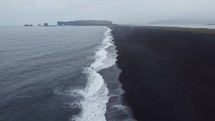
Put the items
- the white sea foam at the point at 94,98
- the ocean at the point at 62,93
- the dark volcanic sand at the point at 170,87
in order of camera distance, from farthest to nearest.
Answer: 1. the ocean at the point at 62,93
2. the white sea foam at the point at 94,98
3. the dark volcanic sand at the point at 170,87

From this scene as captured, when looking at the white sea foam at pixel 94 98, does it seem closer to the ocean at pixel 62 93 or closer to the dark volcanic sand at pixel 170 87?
the ocean at pixel 62 93

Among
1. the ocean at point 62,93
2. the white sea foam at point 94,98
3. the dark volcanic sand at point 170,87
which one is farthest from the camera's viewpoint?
the ocean at point 62,93

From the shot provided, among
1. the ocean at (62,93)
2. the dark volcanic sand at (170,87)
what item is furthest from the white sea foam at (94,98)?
the dark volcanic sand at (170,87)

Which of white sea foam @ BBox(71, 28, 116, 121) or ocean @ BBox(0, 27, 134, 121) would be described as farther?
ocean @ BBox(0, 27, 134, 121)

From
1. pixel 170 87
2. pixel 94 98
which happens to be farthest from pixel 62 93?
pixel 170 87

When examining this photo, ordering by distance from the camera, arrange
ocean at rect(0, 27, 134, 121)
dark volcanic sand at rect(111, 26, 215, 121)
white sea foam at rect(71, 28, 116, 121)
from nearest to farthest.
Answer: dark volcanic sand at rect(111, 26, 215, 121)
white sea foam at rect(71, 28, 116, 121)
ocean at rect(0, 27, 134, 121)

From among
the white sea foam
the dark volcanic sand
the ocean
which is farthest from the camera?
the ocean

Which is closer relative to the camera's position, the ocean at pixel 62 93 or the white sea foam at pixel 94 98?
the white sea foam at pixel 94 98

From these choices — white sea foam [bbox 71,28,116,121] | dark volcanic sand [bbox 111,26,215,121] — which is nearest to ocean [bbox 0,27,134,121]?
white sea foam [bbox 71,28,116,121]

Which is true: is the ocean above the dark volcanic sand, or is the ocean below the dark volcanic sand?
below

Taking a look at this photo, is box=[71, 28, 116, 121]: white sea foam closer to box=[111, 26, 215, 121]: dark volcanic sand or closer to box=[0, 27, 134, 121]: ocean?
box=[0, 27, 134, 121]: ocean

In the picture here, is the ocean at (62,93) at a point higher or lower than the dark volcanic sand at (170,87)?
lower

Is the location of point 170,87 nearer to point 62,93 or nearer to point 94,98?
point 94,98
